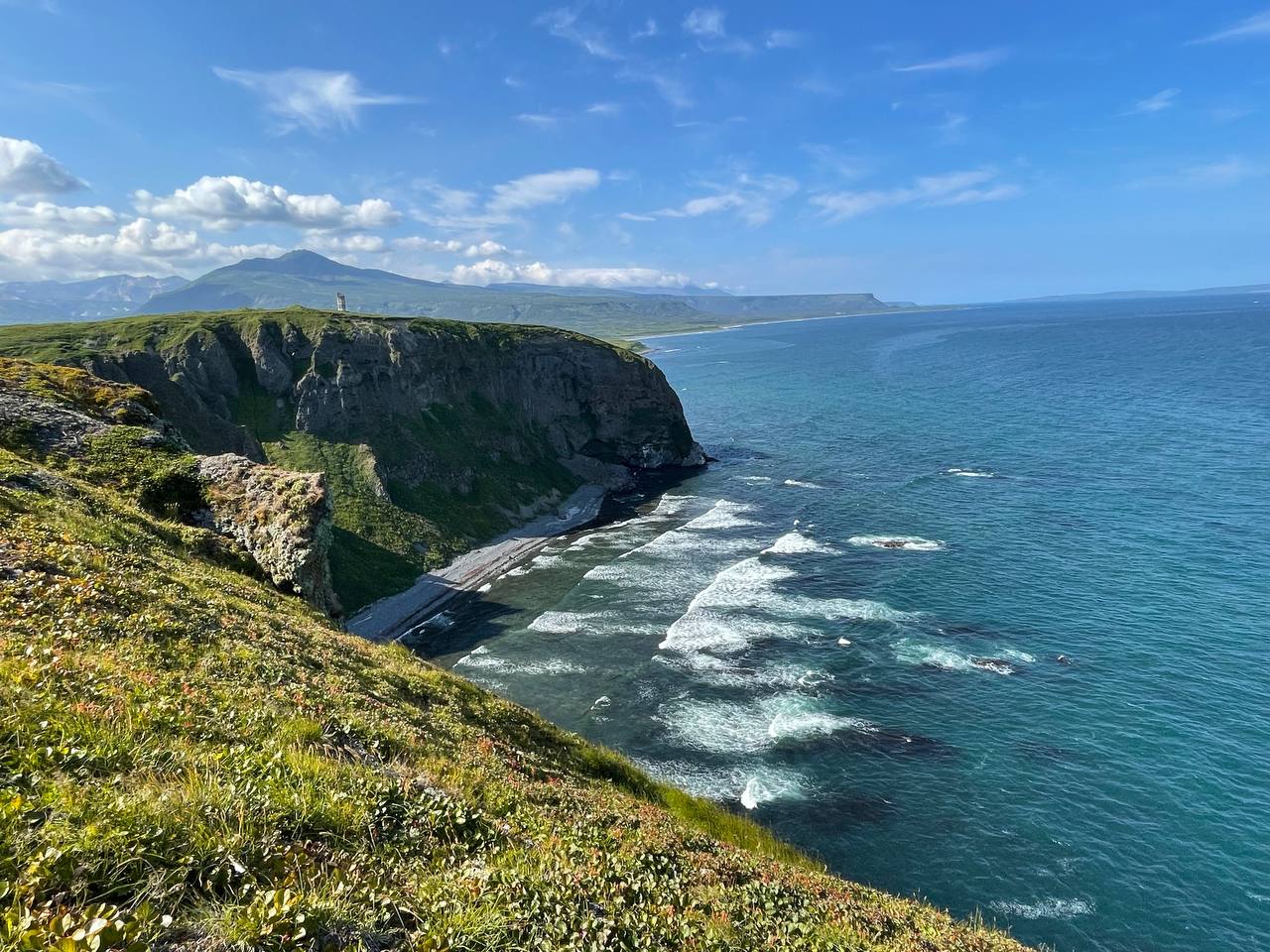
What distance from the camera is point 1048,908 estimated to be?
27.3 metres

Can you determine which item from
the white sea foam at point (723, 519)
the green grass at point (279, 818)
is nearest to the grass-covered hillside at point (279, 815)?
the green grass at point (279, 818)

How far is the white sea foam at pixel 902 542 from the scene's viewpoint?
214ft

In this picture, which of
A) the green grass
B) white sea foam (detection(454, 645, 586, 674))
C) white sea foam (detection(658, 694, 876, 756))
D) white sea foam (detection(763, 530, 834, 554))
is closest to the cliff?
white sea foam (detection(454, 645, 586, 674))

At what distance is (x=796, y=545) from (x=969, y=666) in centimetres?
2722

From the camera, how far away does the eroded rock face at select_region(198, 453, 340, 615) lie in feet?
113

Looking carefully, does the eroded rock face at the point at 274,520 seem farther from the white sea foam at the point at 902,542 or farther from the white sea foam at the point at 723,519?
the white sea foam at the point at 902,542

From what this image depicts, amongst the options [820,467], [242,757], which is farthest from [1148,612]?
[242,757]

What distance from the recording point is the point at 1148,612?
4881 cm

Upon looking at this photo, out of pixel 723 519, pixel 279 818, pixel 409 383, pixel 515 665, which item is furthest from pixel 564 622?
pixel 409 383

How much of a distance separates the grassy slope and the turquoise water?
13130 millimetres

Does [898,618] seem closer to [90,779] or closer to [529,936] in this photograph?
[529,936]

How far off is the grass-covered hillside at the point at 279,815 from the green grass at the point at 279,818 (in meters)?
0.04

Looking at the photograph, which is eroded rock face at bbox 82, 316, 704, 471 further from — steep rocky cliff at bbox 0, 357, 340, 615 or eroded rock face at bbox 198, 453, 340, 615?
eroded rock face at bbox 198, 453, 340, 615

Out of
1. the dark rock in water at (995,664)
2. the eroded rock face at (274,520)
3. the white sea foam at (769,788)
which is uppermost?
the eroded rock face at (274,520)
